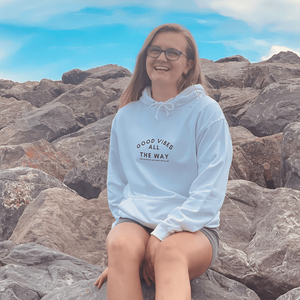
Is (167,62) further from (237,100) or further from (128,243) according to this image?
(237,100)

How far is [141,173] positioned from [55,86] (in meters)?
16.6

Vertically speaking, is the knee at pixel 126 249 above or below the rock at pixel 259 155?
above

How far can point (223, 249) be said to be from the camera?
14.0 feet

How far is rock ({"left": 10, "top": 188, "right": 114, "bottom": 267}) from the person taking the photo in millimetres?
4707

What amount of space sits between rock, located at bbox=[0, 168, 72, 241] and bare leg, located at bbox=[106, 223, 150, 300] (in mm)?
3715

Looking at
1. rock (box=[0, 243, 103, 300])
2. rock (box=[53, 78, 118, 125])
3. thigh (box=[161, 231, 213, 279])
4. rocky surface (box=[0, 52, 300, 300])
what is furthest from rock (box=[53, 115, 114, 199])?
thigh (box=[161, 231, 213, 279])

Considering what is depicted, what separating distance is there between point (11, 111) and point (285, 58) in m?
12.6

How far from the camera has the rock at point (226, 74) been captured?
1556 cm

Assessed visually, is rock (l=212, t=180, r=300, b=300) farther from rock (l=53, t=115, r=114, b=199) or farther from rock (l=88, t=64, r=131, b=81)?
rock (l=88, t=64, r=131, b=81)

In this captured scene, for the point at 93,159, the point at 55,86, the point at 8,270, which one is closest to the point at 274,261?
the point at 8,270

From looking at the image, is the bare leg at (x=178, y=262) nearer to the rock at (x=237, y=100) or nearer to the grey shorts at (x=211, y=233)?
the grey shorts at (x=211, y=233)

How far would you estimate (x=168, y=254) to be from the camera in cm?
236

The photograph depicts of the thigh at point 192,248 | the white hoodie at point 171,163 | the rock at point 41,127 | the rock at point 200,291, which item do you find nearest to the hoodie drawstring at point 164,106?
the white hoodie at point 171,163

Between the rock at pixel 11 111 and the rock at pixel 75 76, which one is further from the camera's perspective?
the rock at pixel 75 76
